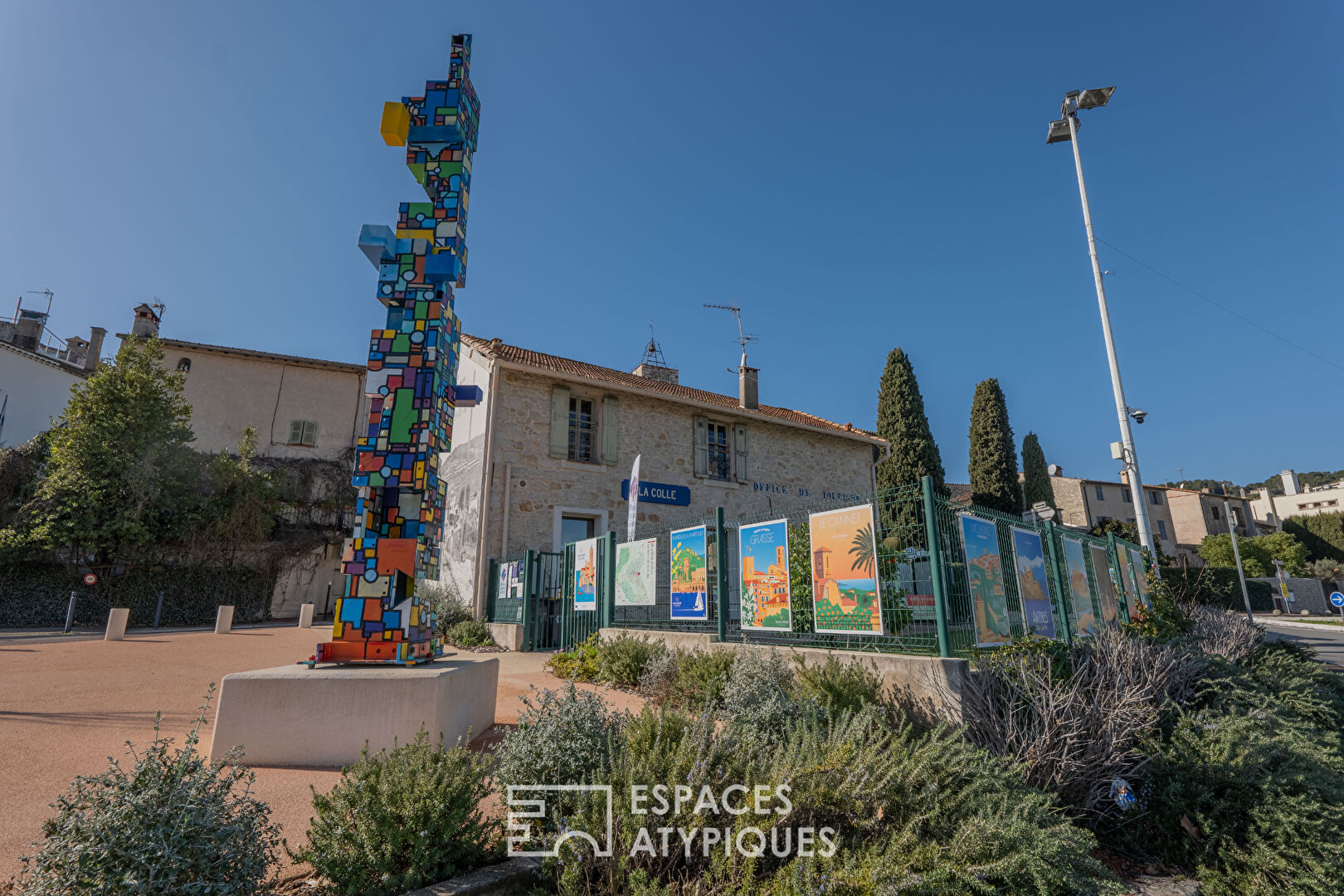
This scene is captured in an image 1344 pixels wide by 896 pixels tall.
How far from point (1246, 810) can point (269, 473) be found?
22.0 meters

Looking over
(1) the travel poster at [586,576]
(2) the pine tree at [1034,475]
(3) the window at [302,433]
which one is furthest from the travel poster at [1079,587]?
Answer: (2) the pine tree at [1034,475]

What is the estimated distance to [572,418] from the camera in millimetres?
14297

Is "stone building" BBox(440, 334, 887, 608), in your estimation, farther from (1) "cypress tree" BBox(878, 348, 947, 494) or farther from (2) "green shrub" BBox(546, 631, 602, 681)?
(1) "cypress tree" BBox(878, 348, 947, 494)

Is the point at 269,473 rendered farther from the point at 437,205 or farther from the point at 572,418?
the point at 437,205

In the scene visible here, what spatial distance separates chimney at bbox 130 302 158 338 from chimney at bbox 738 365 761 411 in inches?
779

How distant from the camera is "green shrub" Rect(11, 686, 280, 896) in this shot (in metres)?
1.87

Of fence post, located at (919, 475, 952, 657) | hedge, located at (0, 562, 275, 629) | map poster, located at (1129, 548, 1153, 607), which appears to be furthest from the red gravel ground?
map poster, located at (1129, 548, 1153, 607)

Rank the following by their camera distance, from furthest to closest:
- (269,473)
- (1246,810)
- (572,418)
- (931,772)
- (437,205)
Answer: (269,473) → (572,418) → (437,205) → (1246,810) → (931,772)

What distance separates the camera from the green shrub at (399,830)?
Answer: 2324mm

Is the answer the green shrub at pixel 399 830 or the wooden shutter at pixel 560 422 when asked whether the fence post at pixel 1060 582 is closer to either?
the green shrub at pixel 399 830

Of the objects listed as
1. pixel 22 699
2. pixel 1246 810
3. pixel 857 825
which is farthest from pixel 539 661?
pixel 1246 810

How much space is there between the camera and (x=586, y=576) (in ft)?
30.4

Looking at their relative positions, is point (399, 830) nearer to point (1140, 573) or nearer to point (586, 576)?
point (586, 576)

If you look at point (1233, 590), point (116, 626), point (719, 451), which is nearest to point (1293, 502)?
point (1233, 590)
